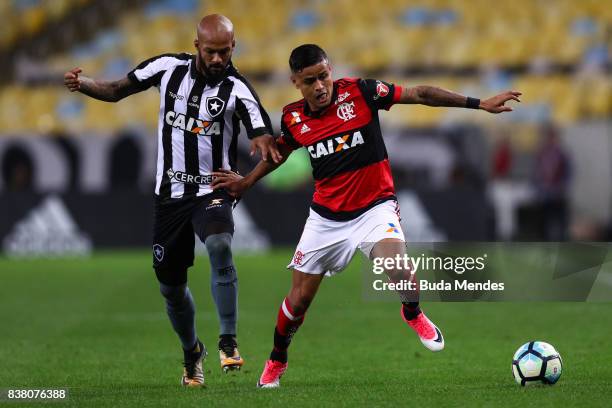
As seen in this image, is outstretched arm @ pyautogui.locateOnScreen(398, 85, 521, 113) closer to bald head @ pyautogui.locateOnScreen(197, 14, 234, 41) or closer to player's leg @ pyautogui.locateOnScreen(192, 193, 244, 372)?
bald head @ pyautogui.locateOnScreen(197, 14, 234, 41)

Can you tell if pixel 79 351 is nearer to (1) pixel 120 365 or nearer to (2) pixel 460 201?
(1) pixel 120 365

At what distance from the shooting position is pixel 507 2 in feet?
73.9

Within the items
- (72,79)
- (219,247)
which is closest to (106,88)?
(72,79)

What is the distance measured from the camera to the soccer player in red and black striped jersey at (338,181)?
6.77m

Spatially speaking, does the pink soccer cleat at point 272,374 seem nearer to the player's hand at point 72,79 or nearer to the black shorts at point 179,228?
the black shorts at point 179,228

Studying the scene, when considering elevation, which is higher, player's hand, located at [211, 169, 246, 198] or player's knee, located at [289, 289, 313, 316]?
player's hand, located at [211, 169, 246, 198]

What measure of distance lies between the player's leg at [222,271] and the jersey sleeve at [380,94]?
3.61 feet

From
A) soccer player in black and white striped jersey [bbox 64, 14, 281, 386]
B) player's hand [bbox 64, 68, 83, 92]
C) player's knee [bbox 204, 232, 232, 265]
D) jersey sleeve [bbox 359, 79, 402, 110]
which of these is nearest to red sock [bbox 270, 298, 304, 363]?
soccer player in black and white striped jersey [bbox 64, 14, 281, 386]

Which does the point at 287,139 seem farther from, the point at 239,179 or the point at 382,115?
the point at 382,115

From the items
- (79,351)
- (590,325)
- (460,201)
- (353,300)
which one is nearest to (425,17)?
(460,201)

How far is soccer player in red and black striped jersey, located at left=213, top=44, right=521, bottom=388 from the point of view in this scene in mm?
6773

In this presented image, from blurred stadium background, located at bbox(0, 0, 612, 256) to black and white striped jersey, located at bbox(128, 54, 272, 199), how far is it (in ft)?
35.5

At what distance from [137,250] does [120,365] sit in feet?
35.1

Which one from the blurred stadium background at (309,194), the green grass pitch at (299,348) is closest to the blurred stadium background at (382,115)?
the blurred stadium background at (309,194)
